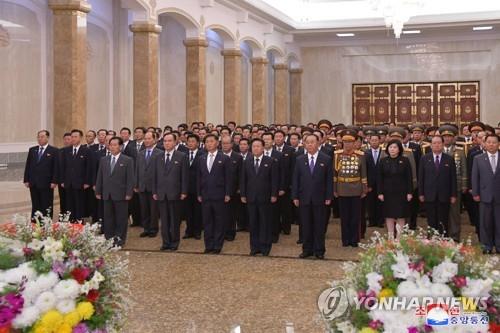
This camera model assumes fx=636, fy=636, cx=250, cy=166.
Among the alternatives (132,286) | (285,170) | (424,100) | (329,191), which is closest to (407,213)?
(329,191)

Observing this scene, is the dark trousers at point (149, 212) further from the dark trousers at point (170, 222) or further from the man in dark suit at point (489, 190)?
the man in dark suit at point (489, 190)

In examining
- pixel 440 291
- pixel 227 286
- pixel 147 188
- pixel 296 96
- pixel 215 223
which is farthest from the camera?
pixel 296 96

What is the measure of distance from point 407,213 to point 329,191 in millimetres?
1316

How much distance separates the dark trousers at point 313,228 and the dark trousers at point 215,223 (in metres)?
1.12

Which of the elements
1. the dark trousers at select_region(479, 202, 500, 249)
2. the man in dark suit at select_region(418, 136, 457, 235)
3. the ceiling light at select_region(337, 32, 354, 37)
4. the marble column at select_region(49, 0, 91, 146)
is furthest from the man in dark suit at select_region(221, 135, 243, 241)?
the ceiling light at select_region(337, 32, 354, 37)

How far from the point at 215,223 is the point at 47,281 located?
5.95 m

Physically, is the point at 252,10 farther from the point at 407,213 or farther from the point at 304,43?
the point at 407,213

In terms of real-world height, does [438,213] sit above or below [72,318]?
below

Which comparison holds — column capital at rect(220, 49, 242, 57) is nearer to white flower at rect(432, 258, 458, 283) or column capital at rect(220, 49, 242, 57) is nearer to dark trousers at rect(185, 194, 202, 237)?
dark trousers at rect(185, 194, 202, 237)

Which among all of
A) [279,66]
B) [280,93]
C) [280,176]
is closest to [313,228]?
[280,176]

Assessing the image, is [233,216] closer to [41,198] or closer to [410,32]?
[41,198]

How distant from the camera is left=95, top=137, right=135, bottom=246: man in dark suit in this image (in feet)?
30.5

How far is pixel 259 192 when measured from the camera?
9.02m

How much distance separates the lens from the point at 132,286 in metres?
6.89
